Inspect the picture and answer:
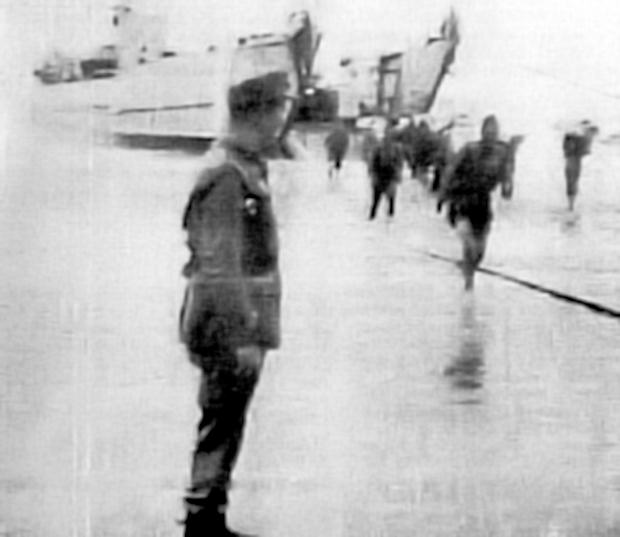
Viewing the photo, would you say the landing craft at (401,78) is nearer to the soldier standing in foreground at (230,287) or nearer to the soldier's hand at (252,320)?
the soldier standing in foreground at (230,287)

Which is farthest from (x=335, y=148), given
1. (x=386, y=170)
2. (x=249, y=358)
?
(x=249, y=358)

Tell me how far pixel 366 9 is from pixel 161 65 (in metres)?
0.29

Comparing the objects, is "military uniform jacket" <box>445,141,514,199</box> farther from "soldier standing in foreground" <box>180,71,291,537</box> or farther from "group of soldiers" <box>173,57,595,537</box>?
"soldier standing in foreground" <box>180,71,291,537</box>

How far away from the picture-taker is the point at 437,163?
1844 mm

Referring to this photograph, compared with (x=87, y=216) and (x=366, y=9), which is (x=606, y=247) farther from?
(x=87, y=216)

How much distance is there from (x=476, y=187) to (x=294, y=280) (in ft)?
0.94

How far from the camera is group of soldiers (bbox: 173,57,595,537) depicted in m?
1.82

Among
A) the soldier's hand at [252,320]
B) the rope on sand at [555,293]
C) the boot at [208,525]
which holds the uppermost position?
the rope on sand at [555,293]

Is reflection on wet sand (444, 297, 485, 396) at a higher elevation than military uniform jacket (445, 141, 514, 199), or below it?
below

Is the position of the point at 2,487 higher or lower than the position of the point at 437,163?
lower

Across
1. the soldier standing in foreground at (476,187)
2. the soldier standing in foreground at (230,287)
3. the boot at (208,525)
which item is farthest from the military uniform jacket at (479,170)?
the boot at (208,525)

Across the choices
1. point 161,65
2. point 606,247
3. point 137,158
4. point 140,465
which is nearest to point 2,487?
point 140,465

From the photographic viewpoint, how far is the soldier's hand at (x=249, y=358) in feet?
6.00

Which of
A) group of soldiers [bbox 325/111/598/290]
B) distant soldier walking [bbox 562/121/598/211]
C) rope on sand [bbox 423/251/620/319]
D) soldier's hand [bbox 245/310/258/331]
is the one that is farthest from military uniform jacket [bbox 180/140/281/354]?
distant soldier walking [bbox 562/121/598/211]
